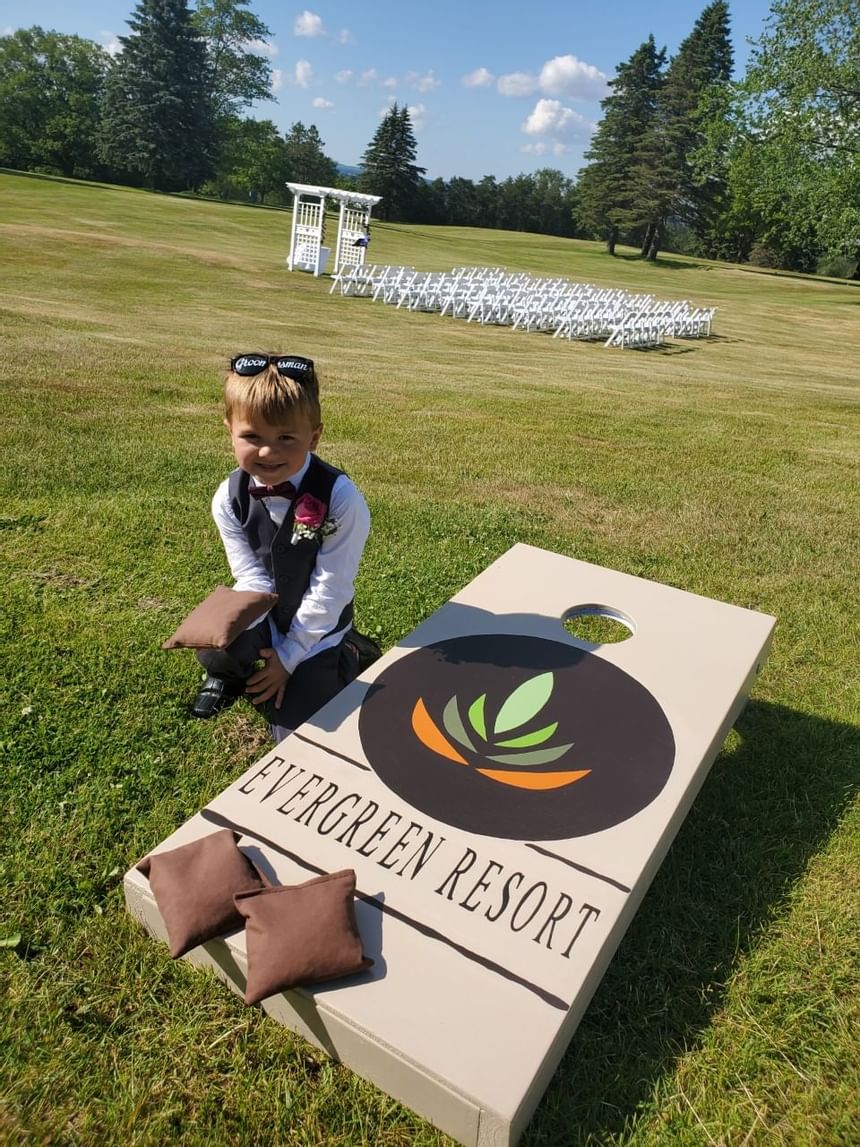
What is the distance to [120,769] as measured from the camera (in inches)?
123

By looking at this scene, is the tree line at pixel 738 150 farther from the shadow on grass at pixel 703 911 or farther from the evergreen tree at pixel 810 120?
the shadow on grass at pixel 703 911

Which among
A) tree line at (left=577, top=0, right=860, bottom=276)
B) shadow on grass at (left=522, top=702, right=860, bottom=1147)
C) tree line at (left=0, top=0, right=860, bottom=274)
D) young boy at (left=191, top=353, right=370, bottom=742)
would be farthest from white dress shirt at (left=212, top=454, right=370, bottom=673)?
tree line at (left=0, top=0, right=860, bottom=274)

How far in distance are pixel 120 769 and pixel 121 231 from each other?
29274 millimetres

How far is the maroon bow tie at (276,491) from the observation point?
9.77 feet

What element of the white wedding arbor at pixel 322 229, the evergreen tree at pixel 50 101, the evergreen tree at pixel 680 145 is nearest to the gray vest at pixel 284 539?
the white wedding arbor at pixel 322 229

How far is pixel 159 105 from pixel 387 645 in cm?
6047

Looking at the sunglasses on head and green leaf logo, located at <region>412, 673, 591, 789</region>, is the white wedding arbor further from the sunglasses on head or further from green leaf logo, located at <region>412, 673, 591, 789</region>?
green leaf logo, located at <region>412, 673, 591, 789</region>

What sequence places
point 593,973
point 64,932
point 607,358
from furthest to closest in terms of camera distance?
1. point 607,358
2. point 64,932
3. point 593,973

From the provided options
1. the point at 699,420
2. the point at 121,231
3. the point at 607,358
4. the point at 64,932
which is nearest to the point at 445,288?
the point at 607,358

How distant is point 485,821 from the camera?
2.43 m

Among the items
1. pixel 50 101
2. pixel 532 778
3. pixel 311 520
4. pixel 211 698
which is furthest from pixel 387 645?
pixel 50 101

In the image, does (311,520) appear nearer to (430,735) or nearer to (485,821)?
(430,735)

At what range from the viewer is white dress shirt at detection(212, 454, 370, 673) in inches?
120

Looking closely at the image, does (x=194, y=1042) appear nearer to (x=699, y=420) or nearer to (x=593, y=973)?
(x=593, y=973)
